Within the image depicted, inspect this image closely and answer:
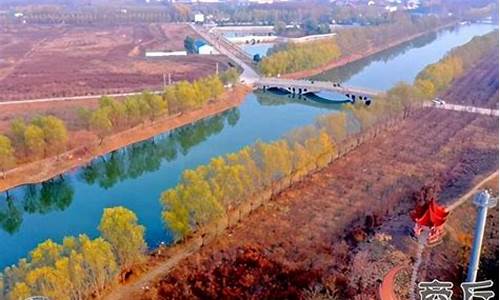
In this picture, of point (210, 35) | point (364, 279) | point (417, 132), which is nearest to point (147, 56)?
point (210, 35)

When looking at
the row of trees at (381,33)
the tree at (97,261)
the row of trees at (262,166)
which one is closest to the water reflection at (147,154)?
the row of trees at (262,166)

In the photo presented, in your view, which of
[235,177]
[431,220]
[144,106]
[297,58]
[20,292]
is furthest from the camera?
[297,58]

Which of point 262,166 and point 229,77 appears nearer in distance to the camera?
point 262,166

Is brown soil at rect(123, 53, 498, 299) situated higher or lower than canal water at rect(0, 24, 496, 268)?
higher

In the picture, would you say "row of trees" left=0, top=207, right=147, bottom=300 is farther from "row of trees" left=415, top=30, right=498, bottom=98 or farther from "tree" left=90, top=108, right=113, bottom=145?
"row of trees" left=415, top=30, right=498, bottom=98

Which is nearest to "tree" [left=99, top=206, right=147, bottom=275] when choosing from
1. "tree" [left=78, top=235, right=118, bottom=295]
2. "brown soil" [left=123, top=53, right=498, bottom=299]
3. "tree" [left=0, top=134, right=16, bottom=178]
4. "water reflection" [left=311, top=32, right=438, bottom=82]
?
"tree" [left=78, top=235, right=118, bottom=295]

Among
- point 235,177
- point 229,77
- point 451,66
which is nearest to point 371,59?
point 451,66

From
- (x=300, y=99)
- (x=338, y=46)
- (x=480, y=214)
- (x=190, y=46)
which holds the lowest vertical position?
(x=300, y=99)

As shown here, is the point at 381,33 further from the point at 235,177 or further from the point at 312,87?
the point at 235,177
